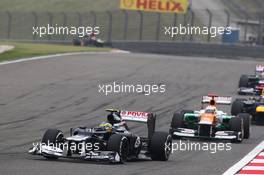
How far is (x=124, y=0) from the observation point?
2670 inches

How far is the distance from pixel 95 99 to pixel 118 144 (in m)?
13.1

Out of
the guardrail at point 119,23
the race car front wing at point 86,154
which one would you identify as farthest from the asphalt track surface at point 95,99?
the guardrail at point 119,23

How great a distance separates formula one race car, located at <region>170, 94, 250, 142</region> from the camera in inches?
765

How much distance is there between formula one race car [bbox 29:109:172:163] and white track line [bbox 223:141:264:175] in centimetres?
128

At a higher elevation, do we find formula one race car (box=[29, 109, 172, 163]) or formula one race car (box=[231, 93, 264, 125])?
formula one race car (box=[29, 109, 172, 163])

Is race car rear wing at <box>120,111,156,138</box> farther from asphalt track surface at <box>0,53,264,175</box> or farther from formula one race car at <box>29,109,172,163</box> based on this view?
asphalt track surface at <box>0,53,264,175</box>

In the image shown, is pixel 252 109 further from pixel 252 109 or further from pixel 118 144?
pixel 118 144

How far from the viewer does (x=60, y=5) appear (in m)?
71.8

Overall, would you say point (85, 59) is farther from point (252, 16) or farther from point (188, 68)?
point (252, 16)

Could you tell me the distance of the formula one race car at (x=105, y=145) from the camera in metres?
14.6

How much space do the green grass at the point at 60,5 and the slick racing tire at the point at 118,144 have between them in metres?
54.9

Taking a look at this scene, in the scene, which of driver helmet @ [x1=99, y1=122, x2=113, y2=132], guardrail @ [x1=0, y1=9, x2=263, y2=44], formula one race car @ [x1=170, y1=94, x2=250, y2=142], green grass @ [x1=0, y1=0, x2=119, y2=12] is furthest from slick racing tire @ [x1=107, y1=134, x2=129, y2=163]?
green grass @ [x1=0, y1=0, x2=119, y2=12]

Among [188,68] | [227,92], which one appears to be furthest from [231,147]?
[188,68]

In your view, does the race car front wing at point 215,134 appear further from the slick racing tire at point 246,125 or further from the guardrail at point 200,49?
the guardrail at point 200,49
